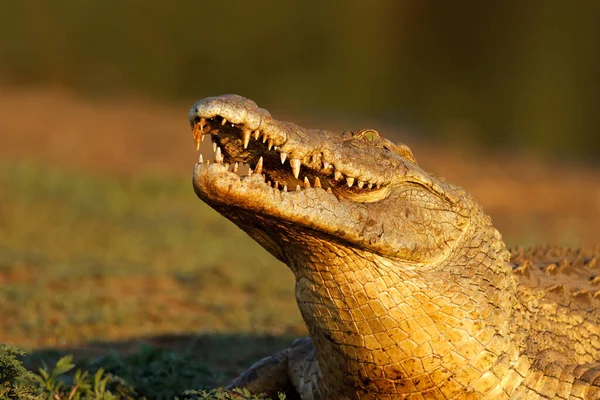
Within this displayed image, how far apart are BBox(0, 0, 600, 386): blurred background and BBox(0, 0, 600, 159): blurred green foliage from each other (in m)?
0.11

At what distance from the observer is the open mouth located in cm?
344

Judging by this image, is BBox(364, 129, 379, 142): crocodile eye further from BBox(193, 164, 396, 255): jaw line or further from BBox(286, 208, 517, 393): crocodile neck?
BBox(286, 208, 517, 393): crocodile neck

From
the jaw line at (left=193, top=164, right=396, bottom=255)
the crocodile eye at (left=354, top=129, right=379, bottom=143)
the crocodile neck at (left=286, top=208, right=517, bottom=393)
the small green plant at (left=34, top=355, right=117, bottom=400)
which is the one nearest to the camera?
the jaw line at (left=193, top=164, right=396, bottom=255)

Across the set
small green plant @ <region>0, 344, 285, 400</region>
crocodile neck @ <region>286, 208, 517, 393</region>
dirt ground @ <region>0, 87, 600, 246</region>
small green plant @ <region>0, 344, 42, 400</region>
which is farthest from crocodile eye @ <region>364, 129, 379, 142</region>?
dirt ground @ <region>0, 87, 600, 246</region>

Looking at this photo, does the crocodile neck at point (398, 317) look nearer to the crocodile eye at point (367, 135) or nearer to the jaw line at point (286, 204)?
the jaw line at point (286, 204)

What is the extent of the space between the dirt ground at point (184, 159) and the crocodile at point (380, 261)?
699 centimetres

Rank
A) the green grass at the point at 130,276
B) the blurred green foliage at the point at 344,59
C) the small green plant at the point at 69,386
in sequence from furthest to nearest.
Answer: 1. the blurred green foliage at the point at 344,59
2. the green grass at the point at 130,276
3. the small green plant at the point at 69,386

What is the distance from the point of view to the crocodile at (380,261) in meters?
3.42

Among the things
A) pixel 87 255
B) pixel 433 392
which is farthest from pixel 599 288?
pixel 87 255

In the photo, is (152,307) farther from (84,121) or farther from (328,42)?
(328,42)

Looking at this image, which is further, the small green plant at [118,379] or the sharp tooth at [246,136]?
the small green plant at [118,379]

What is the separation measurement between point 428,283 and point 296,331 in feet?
9.65

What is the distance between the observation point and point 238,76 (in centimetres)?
2508

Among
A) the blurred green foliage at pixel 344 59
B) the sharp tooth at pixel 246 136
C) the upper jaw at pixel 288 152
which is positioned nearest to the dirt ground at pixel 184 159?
the blurred green foliage at pixel 344 59
